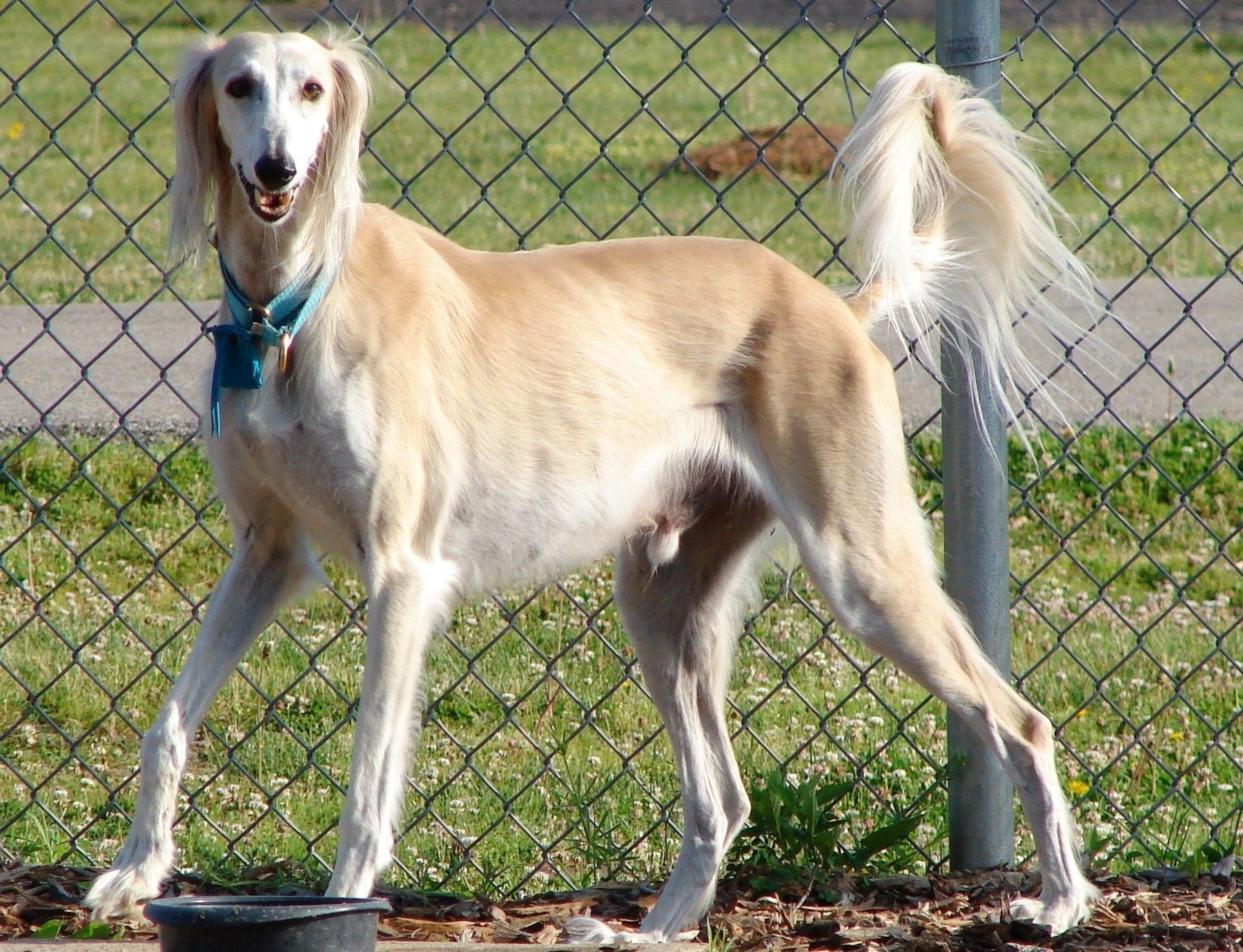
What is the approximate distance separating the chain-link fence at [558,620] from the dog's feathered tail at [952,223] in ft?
0.44

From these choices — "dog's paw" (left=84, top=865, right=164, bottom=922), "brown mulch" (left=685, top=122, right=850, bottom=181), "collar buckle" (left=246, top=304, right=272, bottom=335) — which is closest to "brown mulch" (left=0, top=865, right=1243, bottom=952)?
"dog's paw" (left=84, top=865, right=164, bottom=922)

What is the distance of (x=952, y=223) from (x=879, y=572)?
2.79ft

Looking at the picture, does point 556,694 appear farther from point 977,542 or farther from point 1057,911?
point 1057,911

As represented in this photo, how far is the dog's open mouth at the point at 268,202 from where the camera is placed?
238 cm

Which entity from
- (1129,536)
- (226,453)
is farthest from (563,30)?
(226,453)

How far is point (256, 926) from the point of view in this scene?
2318 millimetres

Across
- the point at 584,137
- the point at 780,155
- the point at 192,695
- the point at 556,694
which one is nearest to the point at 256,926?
the point at 192,695

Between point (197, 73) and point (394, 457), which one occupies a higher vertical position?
point (197, 73)

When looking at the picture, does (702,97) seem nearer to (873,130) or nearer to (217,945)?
(873,130)

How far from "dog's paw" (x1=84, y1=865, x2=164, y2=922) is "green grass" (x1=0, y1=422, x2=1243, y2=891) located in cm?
73

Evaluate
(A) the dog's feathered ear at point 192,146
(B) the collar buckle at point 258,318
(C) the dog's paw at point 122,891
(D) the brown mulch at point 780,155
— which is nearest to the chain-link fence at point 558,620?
(A) the dog's feathered ear at point 192,146

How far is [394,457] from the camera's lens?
8.41 feet

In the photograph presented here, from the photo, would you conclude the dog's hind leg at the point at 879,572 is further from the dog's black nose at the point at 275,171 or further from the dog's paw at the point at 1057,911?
the dog's black nose at the point at 275,171

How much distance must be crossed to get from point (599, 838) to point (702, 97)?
1257cm
